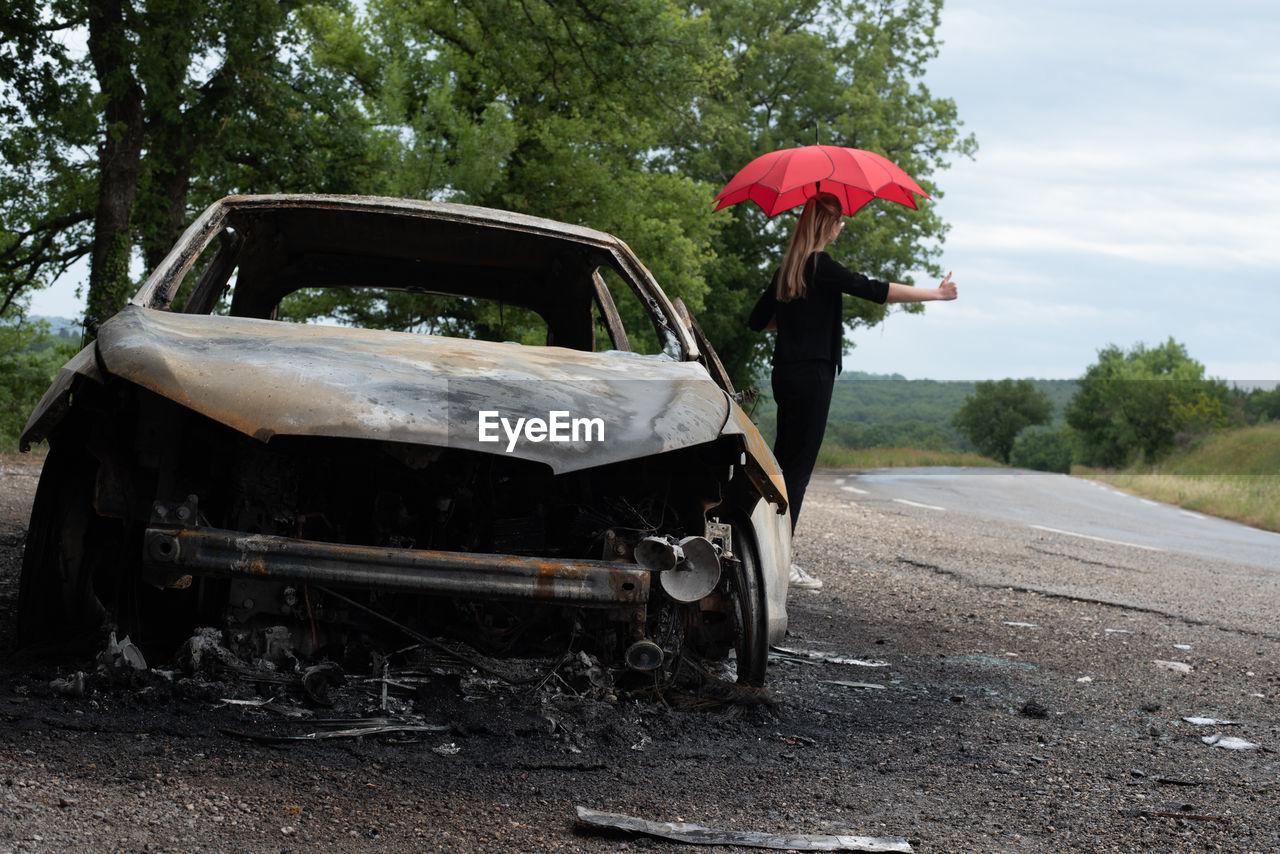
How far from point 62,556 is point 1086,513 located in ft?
50.4

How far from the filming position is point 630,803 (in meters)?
2.57

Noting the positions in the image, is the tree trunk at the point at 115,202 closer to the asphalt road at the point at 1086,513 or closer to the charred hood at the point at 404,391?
the asphalt road at the point at 1086,513

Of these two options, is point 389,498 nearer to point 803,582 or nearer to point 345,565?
point 345,565

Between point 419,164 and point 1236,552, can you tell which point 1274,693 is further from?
point 419,164

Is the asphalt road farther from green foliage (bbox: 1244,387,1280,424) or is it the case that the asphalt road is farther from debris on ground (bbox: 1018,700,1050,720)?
green foliage (bbox: 1244,387,1280,424)

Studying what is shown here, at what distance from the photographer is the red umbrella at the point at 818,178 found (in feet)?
17.0

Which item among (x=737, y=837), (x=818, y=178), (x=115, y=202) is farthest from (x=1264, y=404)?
(x=737, y=837)

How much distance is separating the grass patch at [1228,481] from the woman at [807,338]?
13.5 meters

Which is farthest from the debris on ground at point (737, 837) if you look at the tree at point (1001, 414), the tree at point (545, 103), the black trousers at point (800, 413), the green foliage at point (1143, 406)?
the tree at point (1001, 414)

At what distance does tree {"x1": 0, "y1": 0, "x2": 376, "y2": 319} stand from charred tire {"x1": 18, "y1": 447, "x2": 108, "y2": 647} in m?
9.46

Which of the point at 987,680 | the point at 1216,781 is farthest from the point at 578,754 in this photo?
the point at 987,680

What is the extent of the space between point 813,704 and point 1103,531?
10.4 meters

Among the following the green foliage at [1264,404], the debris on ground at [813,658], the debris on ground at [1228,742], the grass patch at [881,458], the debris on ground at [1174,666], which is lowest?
the debris on ground at [813,658]

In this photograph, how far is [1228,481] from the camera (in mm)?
22828
